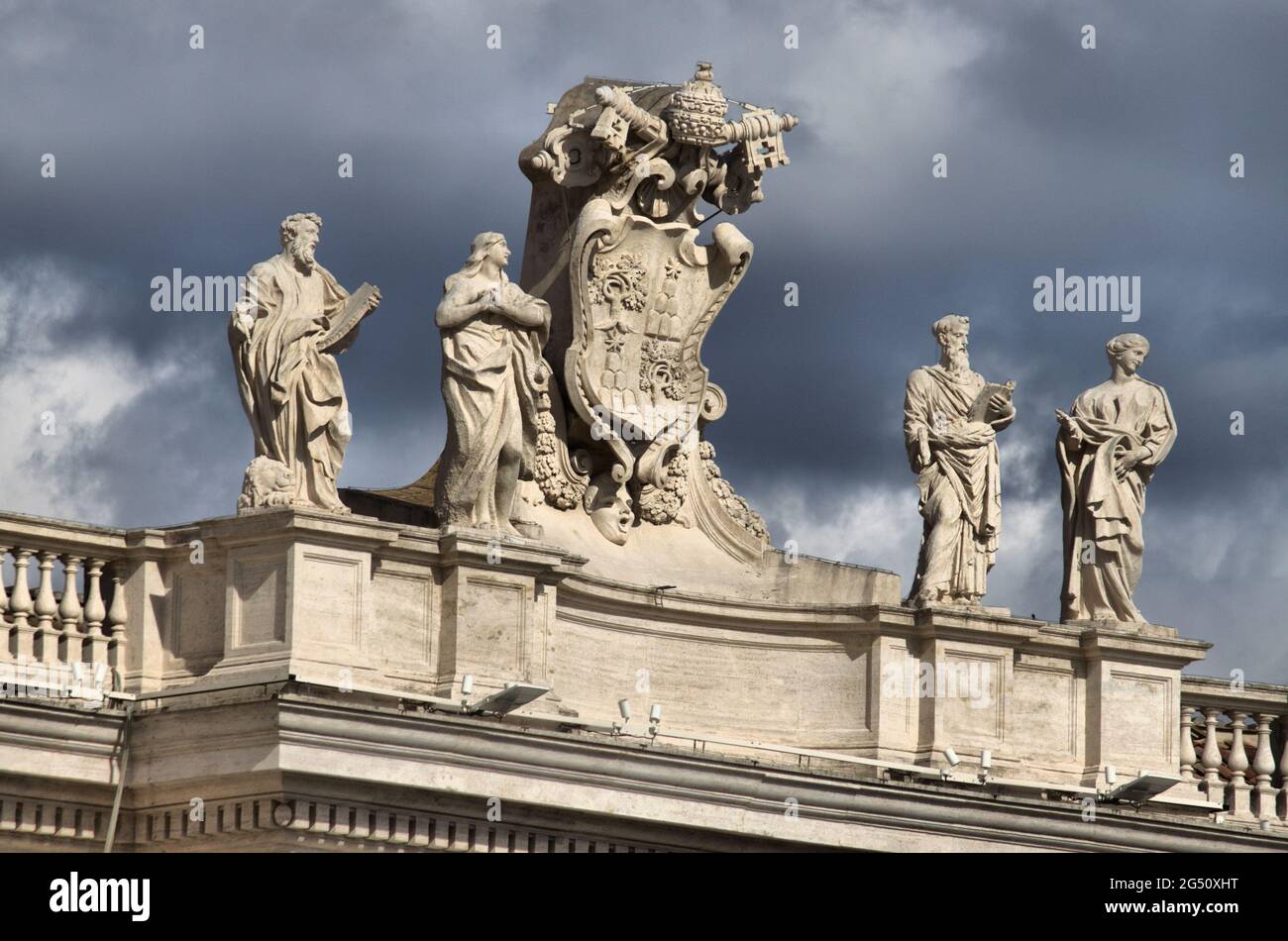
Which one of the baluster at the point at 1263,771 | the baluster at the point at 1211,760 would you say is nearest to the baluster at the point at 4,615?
the baluster at the point at 1211,760

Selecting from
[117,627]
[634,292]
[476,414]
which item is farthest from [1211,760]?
[117,627]

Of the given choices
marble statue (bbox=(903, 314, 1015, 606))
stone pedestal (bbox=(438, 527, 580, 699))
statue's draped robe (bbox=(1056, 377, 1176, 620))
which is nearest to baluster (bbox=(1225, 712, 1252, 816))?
statue's draped robe (bbox=(1056, 377, 1176, 620))

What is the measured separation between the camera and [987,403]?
116 ft

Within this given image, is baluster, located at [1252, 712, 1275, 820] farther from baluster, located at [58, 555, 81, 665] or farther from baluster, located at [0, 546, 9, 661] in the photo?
baluster, located at [0, 546, 9, 661]

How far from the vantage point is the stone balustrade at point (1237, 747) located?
3600 cm

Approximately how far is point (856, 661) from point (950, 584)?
3.06ft

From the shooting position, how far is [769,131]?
3534 centimetres

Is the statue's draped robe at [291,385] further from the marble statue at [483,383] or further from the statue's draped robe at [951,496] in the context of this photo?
the statue's draped robe at [951,496]
